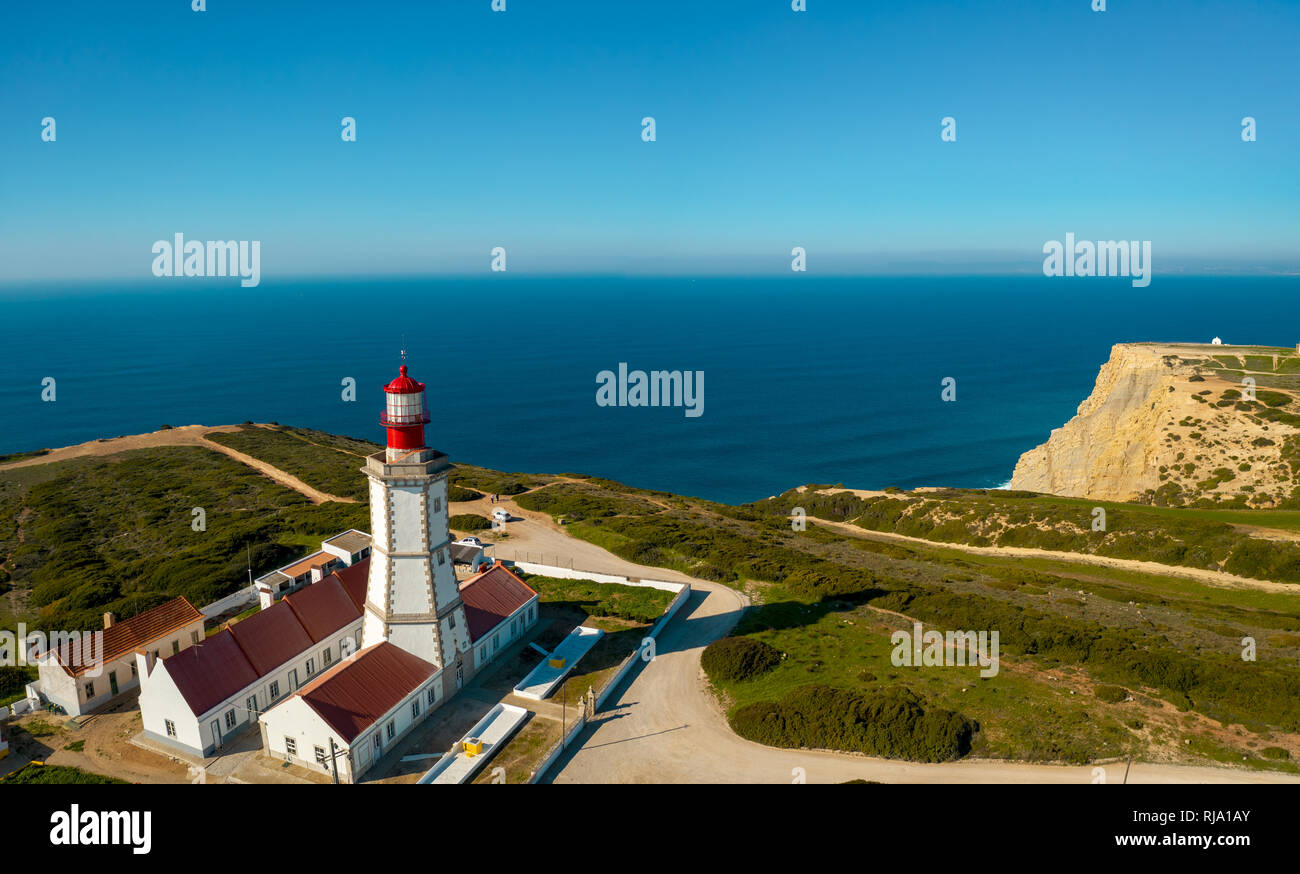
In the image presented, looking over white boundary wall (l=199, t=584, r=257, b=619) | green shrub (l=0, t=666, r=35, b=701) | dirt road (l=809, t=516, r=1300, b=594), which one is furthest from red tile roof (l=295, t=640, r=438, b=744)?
dirt road (l=809, t=516, r=1300, b=594)

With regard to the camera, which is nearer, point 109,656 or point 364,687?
point 364,687

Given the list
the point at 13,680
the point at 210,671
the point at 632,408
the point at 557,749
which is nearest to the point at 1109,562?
the point at 557,749

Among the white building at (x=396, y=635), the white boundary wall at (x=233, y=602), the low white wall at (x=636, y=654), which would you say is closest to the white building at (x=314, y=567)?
the white boundary wall at (x=233, y=602)

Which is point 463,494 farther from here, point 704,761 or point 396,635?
point 704,761

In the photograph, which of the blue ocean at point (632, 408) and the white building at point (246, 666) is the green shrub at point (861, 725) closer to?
the white building at point (246, 666)
